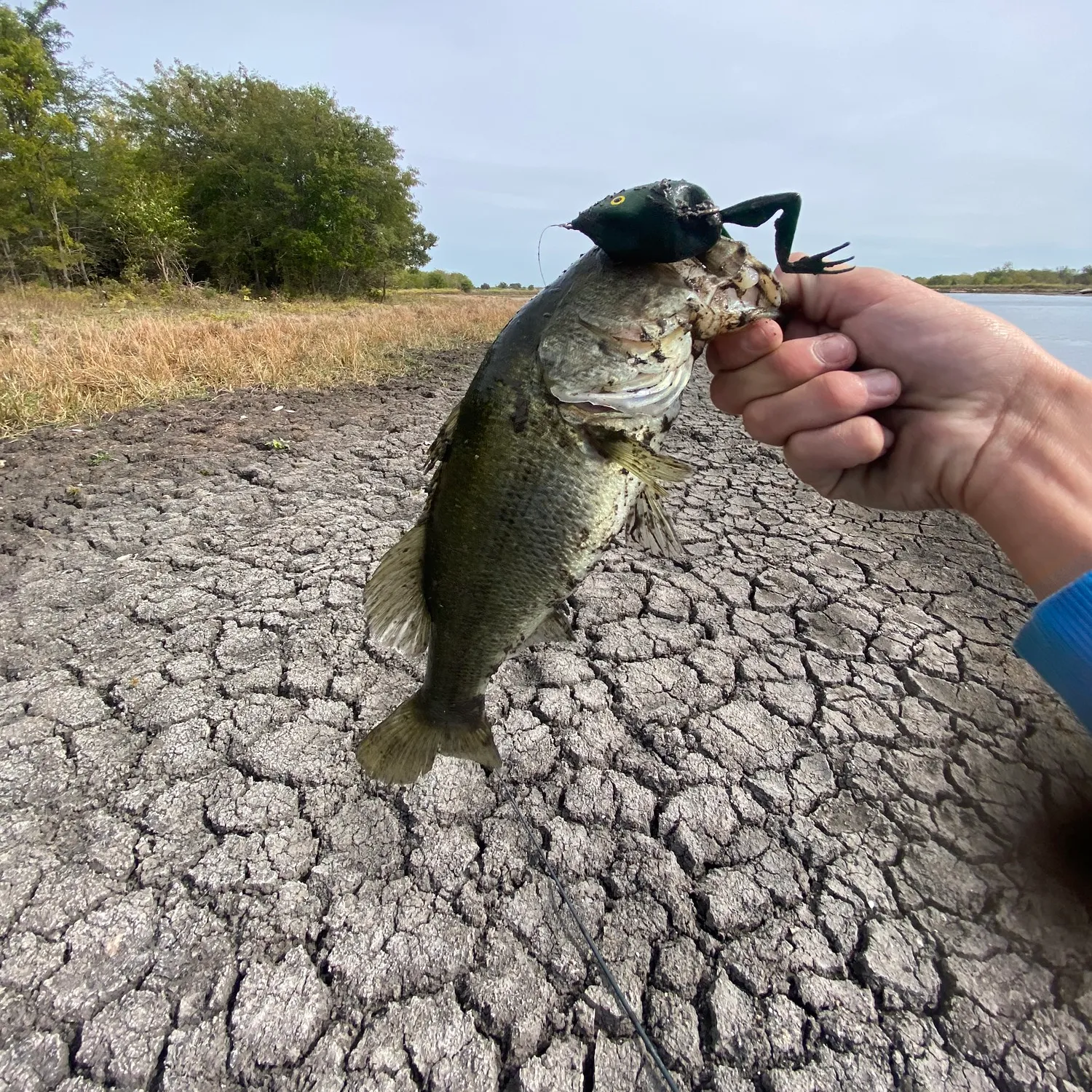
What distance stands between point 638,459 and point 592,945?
146cm

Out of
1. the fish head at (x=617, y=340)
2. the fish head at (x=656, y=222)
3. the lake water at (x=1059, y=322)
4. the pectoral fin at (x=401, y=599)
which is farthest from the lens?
the lake water at (x=1059, y=322)

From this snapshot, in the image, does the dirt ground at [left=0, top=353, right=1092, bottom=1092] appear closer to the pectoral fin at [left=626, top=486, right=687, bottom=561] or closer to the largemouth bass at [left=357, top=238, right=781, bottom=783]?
the largemouth bass at [left=357, top=238, right=781, bottom=783]

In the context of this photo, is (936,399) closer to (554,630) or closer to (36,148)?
(554,630)

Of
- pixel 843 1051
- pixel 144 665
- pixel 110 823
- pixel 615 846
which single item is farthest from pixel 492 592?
pixel 144 665

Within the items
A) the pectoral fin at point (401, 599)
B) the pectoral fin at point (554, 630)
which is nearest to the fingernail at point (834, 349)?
the pectoral fin at point (554, 630)

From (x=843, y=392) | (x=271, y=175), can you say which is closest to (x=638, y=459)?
(x=843, y=392)

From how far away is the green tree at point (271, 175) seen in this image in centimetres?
2556

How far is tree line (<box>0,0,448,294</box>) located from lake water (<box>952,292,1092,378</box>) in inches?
883

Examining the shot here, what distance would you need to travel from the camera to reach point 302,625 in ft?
10.2

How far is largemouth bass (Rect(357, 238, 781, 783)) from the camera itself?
1390mm

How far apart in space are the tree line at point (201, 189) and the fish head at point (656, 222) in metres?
23.2

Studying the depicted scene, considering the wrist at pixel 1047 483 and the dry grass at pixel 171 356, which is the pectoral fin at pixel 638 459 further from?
the dry grass at pixel 171 356

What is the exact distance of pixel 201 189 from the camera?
26609mm

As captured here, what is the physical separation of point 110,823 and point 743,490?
4373 millimetres
